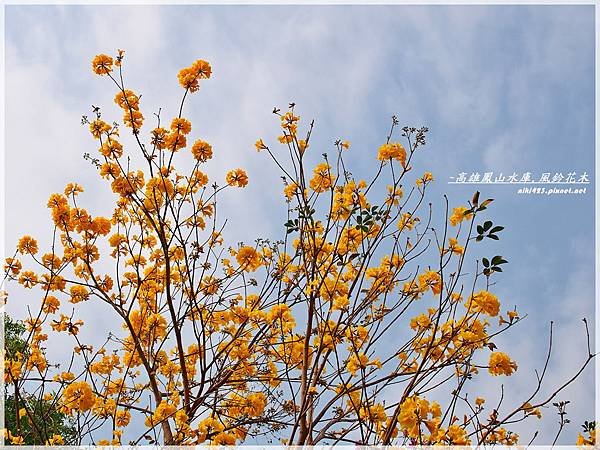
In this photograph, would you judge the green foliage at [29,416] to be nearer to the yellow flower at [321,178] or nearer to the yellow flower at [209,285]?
the yellow flower at [209,285]

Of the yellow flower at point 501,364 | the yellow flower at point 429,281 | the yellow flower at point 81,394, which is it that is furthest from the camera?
the yellow flower at point 429,281

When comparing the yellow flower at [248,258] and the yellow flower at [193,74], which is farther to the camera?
the yellow flower at [248,258]

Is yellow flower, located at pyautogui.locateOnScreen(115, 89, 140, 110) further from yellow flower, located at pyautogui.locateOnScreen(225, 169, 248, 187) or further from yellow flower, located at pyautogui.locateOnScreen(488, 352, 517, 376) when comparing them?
yellow flower, located at pyautogui.locateOnScreen(488, 352, 517, 376)

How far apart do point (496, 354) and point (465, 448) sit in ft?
1.12

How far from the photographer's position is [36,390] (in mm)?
2559

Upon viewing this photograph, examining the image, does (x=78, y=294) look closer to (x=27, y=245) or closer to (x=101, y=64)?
(x=27, y=245)

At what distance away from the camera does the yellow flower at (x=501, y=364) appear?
1.89m

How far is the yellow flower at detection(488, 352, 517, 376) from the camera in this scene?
6.19 feet

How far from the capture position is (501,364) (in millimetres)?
1893

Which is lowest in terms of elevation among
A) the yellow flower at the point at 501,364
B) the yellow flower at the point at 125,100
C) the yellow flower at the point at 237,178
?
the yellow flower at the point at 501,364

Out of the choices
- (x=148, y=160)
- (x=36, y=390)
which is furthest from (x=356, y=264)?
(x=36, y=390)

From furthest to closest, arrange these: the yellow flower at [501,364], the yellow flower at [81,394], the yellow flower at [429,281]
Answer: the yellow flower at [429,281]
the yellow flower at [81,394]
the yellow flower at [501,364]

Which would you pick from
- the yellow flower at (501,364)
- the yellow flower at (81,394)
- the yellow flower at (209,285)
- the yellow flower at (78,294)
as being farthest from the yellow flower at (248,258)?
the yellow flower at (501,364)

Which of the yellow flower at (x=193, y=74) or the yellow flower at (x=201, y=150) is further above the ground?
the yellow flower at (x=193, y=74)
